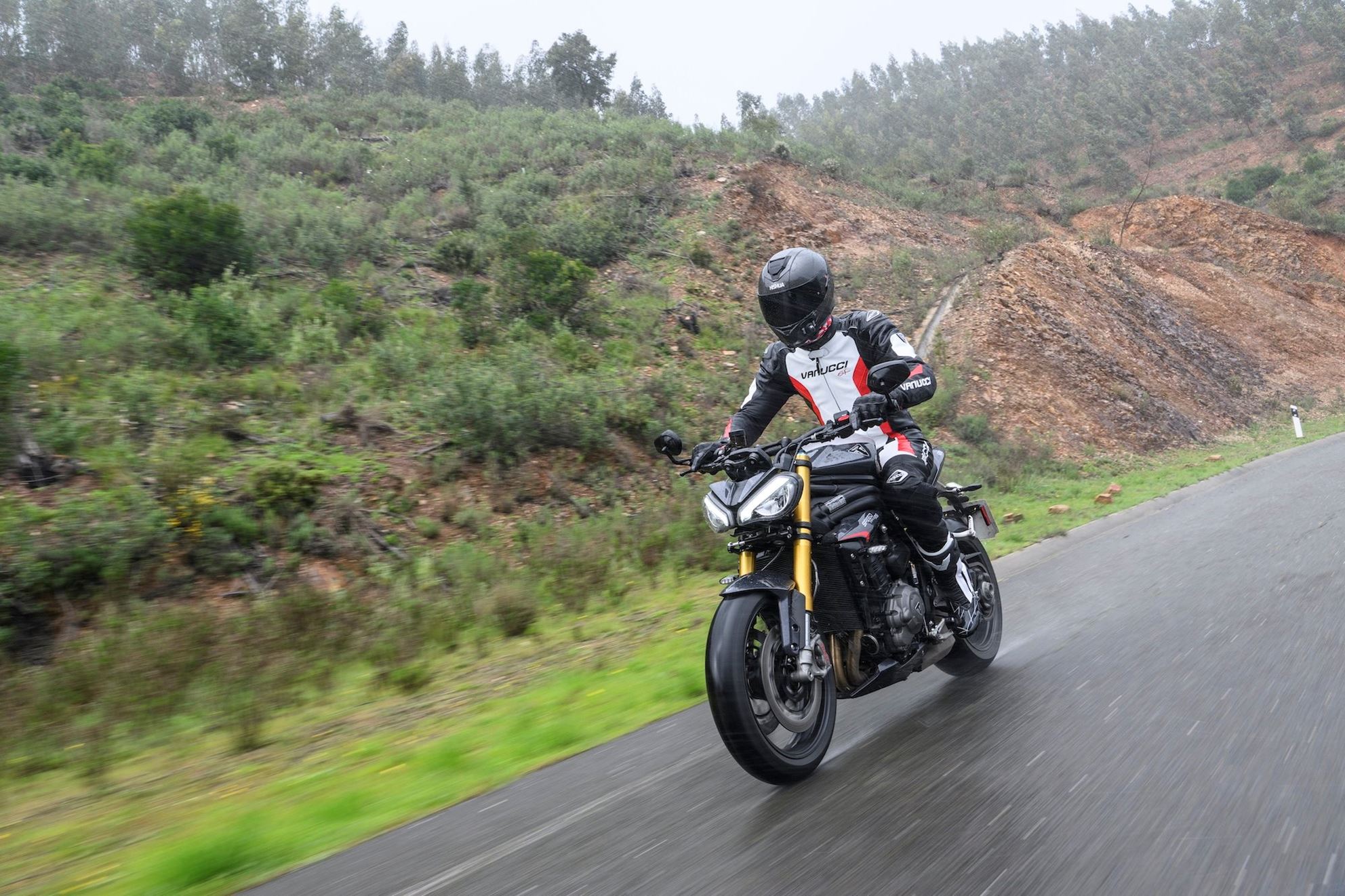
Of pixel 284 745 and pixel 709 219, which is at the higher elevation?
pixel 709 219

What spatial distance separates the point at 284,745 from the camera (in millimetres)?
5363

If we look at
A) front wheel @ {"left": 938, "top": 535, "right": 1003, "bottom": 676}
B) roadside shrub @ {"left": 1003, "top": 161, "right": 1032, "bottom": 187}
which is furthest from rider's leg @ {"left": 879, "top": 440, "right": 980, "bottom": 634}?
roadside shrub @ {"left": 1003, "top": 161, "right": 1032, "bottom": 187}

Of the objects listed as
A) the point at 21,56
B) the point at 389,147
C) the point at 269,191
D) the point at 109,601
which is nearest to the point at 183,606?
the point at 109,601

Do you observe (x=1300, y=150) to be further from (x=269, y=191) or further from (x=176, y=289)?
(x=176, y=289)

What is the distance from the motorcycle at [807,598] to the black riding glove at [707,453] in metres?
0.02

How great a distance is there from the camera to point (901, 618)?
165 inches

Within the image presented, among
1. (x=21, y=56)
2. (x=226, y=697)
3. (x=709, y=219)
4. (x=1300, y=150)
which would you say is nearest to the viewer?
(x=226, y=697)

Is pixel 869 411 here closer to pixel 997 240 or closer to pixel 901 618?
pixel 901 618

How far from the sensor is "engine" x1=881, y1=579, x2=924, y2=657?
13.7ft

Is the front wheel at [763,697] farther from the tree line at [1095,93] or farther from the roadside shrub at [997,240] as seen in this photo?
the tree line at [1095,93]

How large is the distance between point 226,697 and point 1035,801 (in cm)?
505

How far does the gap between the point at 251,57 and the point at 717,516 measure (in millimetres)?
52389

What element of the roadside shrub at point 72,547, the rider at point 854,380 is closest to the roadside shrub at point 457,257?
the roadside shrub at point 72,547

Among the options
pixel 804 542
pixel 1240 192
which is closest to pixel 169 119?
pixel 804 542
